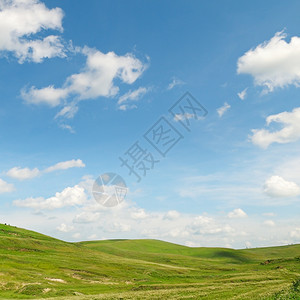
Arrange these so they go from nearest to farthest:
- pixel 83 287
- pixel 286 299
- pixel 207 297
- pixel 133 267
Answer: pixel 286 299, pixel 207 297, pixel 83 287, pixel 133 267

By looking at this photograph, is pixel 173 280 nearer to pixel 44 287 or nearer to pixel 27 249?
pixel 44 287

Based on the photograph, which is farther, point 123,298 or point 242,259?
point 242,259

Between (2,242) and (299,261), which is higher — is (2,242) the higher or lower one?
the higher one

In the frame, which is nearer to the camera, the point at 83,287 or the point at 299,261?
the point at 83,287

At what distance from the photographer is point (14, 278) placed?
6488 cm

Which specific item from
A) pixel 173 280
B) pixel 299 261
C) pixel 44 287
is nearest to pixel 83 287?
pixel 44 287

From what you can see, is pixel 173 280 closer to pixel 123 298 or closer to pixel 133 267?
pixel 133 267

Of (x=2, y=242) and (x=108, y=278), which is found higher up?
(x=2, y=242)

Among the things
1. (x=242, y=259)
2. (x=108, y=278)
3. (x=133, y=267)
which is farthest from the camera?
(x=242, y=259)

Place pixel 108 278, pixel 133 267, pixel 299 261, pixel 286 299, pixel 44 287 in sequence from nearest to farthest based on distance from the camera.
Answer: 1. pixel 286 299
2. pixel 44 287
3. pixel 108 278
4. pixel 133 267
5. pixel 299 261

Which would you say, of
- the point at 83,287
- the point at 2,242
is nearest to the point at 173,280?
the point at 83,287

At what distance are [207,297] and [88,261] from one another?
7240cm

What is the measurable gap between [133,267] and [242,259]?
407 ft

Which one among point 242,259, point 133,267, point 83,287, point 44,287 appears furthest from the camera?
point 242,259
